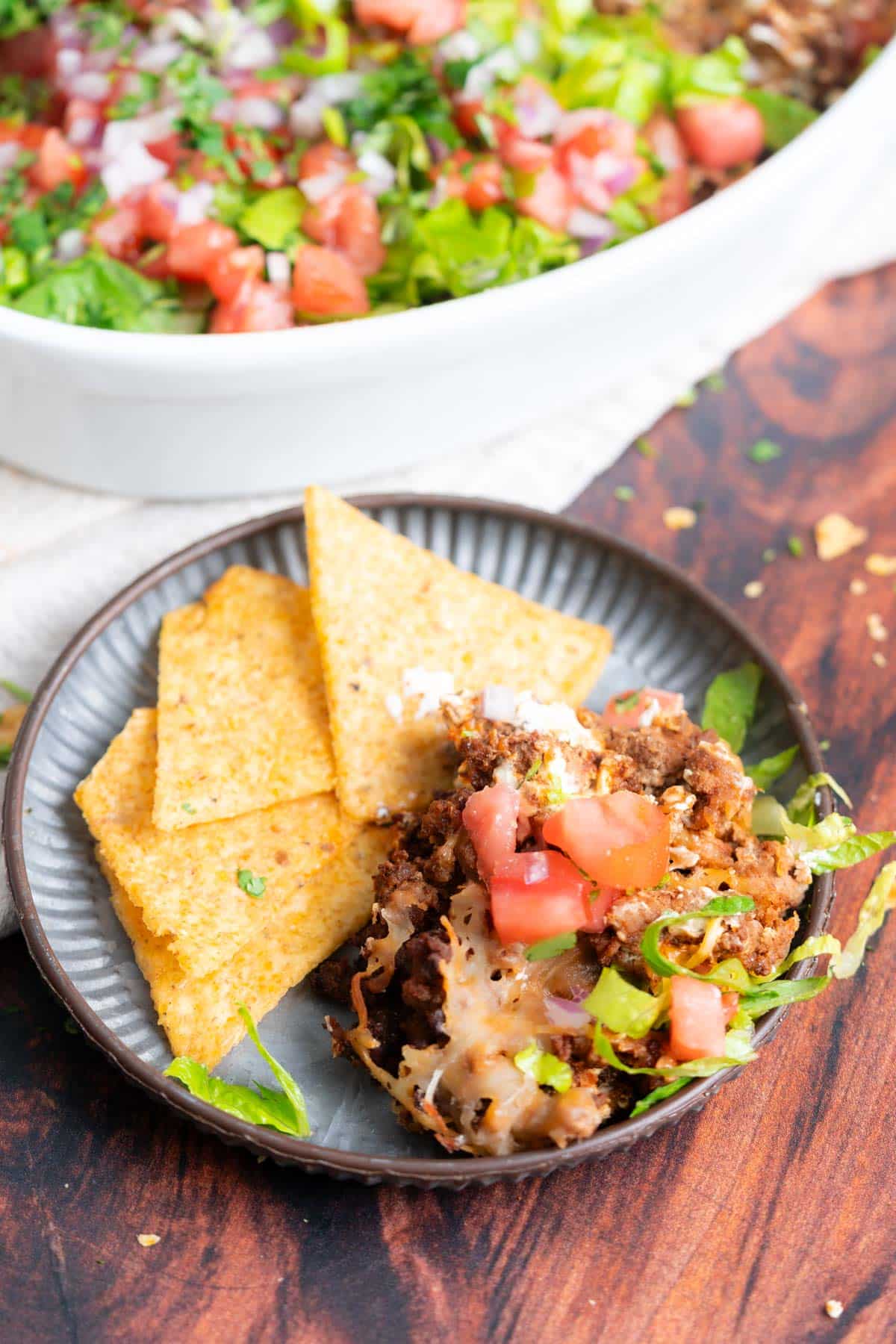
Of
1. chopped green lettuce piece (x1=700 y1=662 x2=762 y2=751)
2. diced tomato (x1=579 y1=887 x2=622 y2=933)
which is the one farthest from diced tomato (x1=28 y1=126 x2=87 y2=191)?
diced tomato (x1=579 y1=887 x2=622 y2=933)

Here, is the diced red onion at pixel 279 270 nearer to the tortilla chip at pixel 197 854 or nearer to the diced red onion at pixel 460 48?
the diced red onion at pixel 460 48

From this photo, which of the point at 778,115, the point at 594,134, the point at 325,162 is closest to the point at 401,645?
the point at 325,162

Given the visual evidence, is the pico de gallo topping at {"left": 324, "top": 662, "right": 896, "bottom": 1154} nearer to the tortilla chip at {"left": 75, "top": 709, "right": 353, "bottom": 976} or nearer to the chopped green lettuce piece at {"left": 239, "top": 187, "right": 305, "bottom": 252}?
the tortilla chip at {"left": 75, "top": 709, "right": 353, "bottom": 976}

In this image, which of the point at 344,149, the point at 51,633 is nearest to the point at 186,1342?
the point at 51,633

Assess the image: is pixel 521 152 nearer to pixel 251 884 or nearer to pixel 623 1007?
pixel 251 884

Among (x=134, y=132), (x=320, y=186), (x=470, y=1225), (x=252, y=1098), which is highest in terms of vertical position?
(x=134, y=132)

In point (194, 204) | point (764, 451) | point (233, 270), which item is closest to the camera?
point (233, 270)

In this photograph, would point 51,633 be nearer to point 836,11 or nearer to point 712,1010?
point 712,1010
